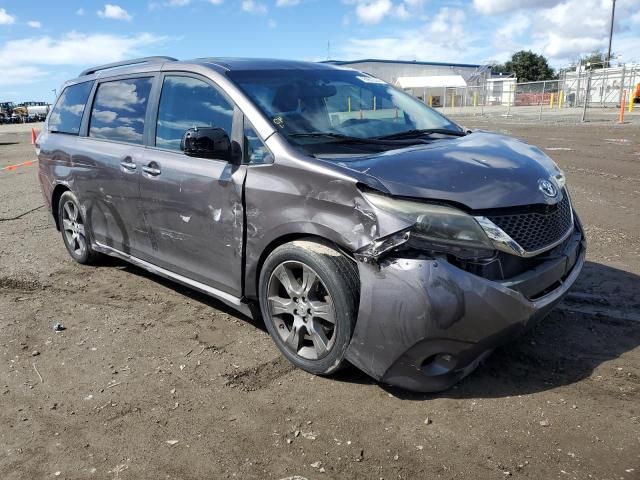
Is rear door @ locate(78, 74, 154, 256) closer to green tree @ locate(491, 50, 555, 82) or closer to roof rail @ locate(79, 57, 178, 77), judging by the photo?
roof rail @ locate(79, 57, 178, 77)

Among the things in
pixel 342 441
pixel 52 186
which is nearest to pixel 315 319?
pixel 342 441

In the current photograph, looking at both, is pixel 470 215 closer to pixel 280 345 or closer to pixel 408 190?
pixel 408 190

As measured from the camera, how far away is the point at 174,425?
118 inches

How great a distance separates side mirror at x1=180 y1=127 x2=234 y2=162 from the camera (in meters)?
3.47

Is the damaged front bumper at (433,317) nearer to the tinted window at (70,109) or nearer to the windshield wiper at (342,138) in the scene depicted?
the windshield wiper at (342,138)

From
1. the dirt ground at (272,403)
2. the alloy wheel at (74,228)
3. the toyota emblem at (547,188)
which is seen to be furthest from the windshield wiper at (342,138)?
the alloy wheel at (74,228)

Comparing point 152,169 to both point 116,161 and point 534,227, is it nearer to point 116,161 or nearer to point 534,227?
point 116,161

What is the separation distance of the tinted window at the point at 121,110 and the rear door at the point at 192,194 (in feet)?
0.88

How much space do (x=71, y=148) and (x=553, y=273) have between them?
176 inches

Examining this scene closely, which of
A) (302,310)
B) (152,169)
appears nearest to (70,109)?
(152,169)

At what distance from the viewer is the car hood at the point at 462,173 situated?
2863 mm

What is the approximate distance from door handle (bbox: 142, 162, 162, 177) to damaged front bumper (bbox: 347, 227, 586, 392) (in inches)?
78.3

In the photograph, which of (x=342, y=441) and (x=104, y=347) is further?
(x=104, y=347)

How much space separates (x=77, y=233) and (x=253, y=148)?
121 inches
